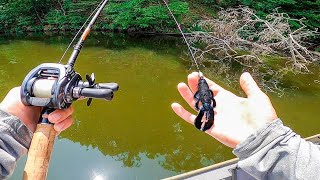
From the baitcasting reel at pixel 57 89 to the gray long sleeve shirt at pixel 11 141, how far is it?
0.06 meters

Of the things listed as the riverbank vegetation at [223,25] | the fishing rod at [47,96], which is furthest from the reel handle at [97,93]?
the riverbank vegetation at [223,25]

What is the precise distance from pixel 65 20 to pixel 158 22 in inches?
142

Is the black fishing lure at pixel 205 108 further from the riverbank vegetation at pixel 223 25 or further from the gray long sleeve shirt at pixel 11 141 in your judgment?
the riverbank vegetation at pixel 223 25

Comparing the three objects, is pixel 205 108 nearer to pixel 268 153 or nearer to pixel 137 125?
pixel 268 153

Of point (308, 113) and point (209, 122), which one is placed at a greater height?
point (209, 122)

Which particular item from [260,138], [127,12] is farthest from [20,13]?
[260,138]

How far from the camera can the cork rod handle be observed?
0.80 metres

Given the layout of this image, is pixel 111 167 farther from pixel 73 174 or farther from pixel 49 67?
pixel 49 67

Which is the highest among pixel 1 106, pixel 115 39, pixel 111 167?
pixel 1 106

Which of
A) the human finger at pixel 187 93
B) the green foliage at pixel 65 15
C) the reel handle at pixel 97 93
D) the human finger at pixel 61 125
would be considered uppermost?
the reel handle at pixel 97 93

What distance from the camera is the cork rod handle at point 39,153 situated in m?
0.80

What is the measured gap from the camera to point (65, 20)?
11.6 m

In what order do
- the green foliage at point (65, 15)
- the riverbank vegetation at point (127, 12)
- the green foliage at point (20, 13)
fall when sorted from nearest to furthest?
the riverbank vegetation at point (127, 12)
the green foliage at point (65, 15)
the green foliage at point (20, 13)

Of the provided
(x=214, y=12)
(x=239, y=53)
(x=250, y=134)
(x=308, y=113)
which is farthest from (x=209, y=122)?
(x=214, y=12)
